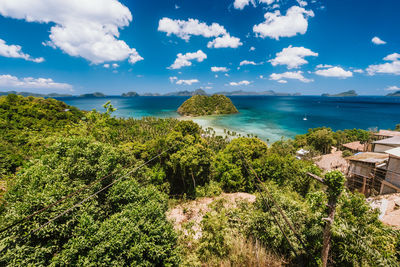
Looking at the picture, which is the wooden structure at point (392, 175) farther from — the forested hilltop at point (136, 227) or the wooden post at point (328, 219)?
the wooden post at point (328, 219)

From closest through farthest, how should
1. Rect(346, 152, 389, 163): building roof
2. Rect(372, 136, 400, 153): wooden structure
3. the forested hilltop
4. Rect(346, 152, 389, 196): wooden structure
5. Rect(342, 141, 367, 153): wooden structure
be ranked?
1. the forested hilltop
2. Rect(346, 152, 389, 196): wooden structure
3. Rect(346, 152, 389, 163): building roof
4. Rect(372, 136, 400, 153): wooden structure
5. Rect(342, 141, 367, 153): wooden structure

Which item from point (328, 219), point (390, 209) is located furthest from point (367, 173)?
point (328, 219)

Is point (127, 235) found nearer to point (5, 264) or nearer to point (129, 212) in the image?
point (129, 212)

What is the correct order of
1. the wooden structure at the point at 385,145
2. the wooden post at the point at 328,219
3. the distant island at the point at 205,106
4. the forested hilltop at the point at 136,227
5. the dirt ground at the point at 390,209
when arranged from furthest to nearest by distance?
the distant island at the point at 205,106 → the wooden structure at the point at 385,145 → the dirt ground at the point at 390,209 → the forested hilltop at the point at 136,227 → the wooden post at the point at 328,219

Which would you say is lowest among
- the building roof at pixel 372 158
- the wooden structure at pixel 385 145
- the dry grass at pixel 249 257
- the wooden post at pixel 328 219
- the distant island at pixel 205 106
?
the dry grass at pixel 249 257

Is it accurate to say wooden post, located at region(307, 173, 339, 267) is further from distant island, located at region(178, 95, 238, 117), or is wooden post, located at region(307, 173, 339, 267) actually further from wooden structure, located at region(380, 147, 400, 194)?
distant island, located at region(178, 95, 238, 117)

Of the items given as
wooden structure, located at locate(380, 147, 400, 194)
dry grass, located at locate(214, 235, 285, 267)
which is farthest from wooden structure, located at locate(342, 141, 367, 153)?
dry grass, located at locate(214, 235, 285, 267)

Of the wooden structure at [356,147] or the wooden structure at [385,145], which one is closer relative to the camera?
the wooden structure at [385,145]

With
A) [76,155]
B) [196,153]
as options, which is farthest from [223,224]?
[196,153]

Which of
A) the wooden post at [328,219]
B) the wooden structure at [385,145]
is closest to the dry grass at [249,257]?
the wooden post at [328,219]
